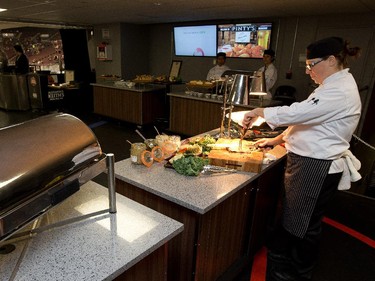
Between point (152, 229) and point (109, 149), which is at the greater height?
point (152, 229)

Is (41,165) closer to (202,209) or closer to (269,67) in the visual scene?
(202,209)

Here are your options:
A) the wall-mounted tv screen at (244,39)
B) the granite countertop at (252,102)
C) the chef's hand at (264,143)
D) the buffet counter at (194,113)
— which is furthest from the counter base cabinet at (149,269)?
the wall-mounted tv screen at (244,39)

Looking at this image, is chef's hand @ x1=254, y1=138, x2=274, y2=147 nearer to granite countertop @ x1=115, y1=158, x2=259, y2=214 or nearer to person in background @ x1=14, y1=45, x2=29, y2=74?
granite countertop @ x1=115, y1=158, x2=259, y2=214

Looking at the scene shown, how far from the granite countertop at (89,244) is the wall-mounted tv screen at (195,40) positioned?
6275mm

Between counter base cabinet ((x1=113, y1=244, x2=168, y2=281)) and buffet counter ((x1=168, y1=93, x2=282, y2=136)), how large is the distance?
11.3 ft

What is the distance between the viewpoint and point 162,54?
8.10 metres

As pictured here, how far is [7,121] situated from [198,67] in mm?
4725

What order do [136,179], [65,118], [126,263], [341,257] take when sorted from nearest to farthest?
[126,263] < [65,118] < [136,179] < [341,257]

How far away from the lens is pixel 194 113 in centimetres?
493

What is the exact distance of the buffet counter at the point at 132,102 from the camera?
549 cm

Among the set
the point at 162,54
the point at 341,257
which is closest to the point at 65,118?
the point at 341,257

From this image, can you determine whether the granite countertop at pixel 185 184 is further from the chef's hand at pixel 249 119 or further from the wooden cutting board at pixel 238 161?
the chef's hand at pixel 249 119

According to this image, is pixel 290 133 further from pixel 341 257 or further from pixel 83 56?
pixel 83 56

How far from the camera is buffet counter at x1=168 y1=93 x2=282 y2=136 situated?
15.1ft
